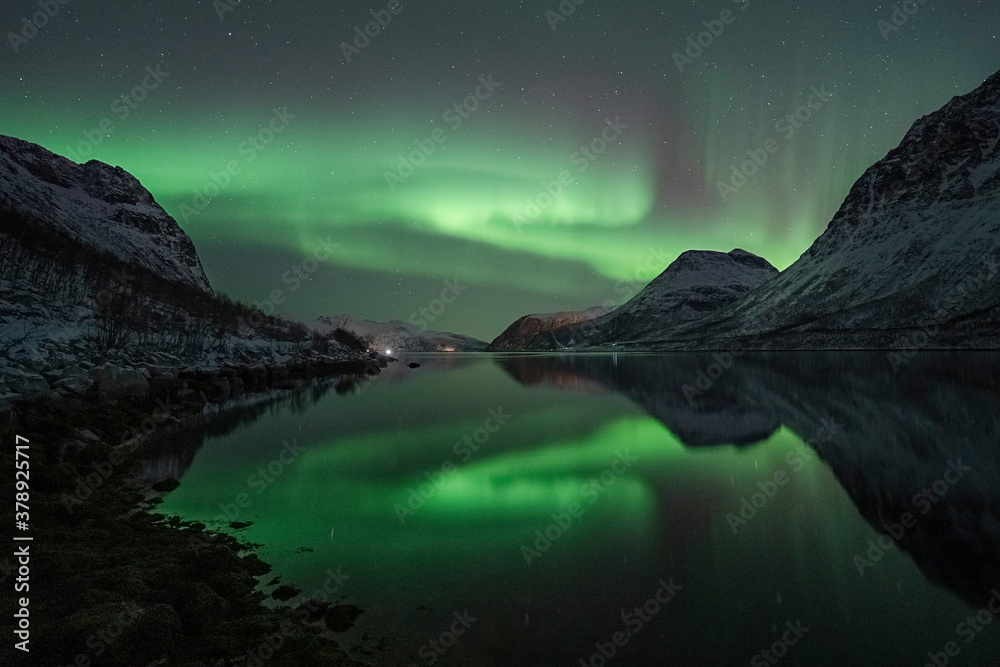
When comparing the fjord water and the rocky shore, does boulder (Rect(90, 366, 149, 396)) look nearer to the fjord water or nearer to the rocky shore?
the fjord water

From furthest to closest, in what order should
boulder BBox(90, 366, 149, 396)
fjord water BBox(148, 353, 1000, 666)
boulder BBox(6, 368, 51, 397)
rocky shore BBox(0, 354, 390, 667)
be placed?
1. boulder BBox(90, 366, 149, 396)
2. boulder BBox(6, 368, 51, 397)
3. fjord water BBox(148, 353, 1000, 666)
4. rocky shore BBox(0, 354, 390, 667)

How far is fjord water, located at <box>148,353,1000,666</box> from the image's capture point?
6809mm

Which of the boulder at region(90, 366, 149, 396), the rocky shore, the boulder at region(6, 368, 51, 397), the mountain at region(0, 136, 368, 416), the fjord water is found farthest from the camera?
the boulder at region(90, 366, 149, 396)

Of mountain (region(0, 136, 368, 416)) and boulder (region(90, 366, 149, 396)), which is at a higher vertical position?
mountain (region(0, 136, 368, 416))

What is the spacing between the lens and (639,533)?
35.1ft

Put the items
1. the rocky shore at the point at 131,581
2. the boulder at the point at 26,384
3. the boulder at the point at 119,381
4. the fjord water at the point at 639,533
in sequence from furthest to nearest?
1. the boulder at the point at 119,381
2. the boulder at the point at 26,384
3. the fjord water at the point at 639,533
4. the rocky shore at the point at 131,581

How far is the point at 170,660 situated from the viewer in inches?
233

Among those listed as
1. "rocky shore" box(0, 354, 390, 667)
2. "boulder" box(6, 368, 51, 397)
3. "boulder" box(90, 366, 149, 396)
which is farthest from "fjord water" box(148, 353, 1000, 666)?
"boulder" box(90, 366, 149, 396)

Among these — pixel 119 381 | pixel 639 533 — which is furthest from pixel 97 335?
pixel 639 533

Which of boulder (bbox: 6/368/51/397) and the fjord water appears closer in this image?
the fjord water

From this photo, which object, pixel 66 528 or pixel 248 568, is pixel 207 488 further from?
pixel 248 568

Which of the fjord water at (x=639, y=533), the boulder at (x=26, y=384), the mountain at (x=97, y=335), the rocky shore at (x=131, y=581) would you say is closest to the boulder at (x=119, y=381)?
the mountain at (x=97, y=335)

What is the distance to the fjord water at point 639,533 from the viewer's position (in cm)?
681

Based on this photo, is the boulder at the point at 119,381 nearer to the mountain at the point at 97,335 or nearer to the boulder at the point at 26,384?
the mountain at the point at 97,335
